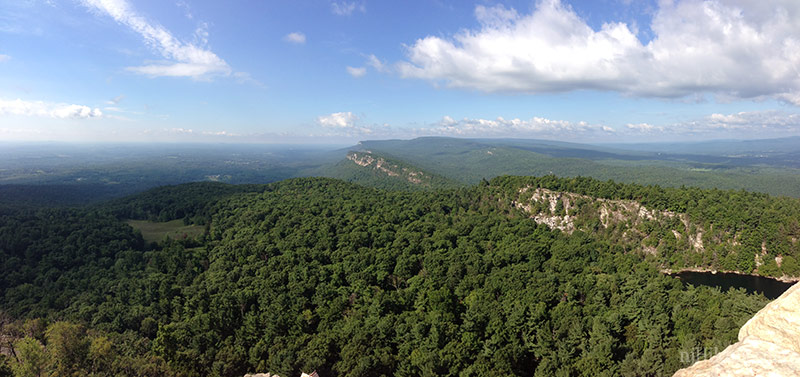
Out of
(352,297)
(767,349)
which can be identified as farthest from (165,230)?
(767,349)

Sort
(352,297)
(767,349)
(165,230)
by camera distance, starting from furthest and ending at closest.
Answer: (165,230)
(352,297)
(767,349)

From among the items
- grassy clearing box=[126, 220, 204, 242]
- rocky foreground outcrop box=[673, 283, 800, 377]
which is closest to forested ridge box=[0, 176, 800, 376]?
grassy clearing box=[126, 220, 204, 242]

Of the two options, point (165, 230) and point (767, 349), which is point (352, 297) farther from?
point (165, 230)

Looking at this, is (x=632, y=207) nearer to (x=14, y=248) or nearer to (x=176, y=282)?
(x=176, y=282)

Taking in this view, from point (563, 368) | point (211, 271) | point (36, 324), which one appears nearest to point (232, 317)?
point (211, 271)

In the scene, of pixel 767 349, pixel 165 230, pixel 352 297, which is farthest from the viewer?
pixel 165 230

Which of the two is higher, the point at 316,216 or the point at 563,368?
the point at 316,216

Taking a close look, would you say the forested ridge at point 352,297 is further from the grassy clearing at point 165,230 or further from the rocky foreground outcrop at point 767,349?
the rocky foreground outcrop at point 767,349

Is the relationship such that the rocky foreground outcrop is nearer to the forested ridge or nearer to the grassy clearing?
the forested ridge
